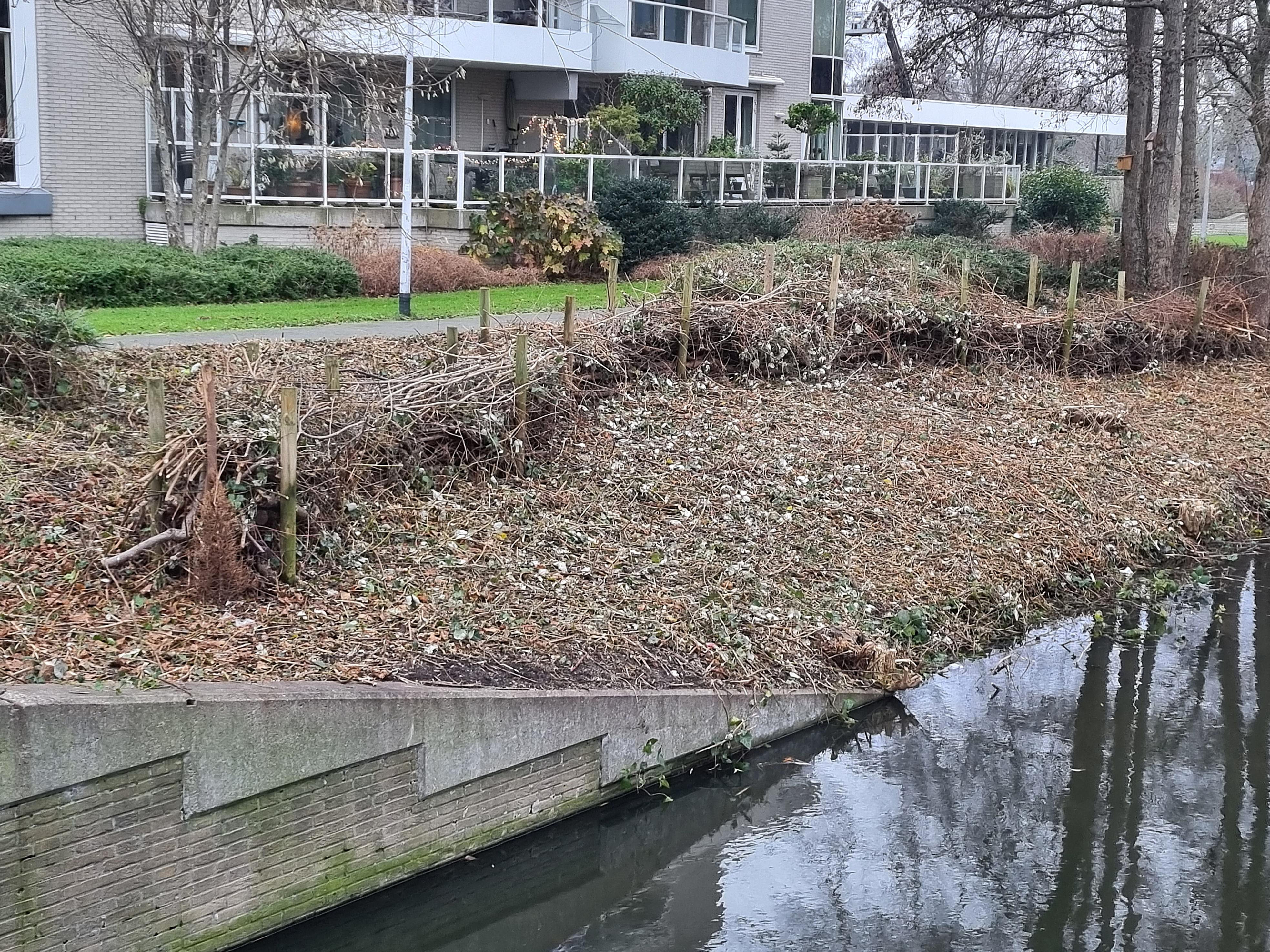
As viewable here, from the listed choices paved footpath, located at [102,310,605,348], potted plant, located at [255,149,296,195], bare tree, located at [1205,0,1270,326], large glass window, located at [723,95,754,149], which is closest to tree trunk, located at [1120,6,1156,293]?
bare tree, located at [1205,0,1270,326]

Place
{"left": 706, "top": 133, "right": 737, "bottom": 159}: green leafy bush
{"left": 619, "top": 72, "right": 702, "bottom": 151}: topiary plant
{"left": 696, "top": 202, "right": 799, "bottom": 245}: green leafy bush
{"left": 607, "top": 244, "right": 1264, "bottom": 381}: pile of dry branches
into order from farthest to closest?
{"left": 706, "top": 133, "right": 737, "bottom": 159}: green leafy bush → {"left": 619, "top": 72, "right": 702, "bottom": 151}: topiary plant → {"left": 696, "top": 202, "right": 799, "bottom": 245}: green leafy bush → {"left": 607, "top": 244, "right": 1264, "bottom": 381}: pile of dry branches

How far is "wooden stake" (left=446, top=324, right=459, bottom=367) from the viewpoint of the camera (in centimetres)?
1112

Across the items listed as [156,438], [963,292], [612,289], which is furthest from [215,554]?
[963,292]

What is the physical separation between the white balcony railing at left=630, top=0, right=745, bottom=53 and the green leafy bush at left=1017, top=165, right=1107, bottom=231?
949 cm

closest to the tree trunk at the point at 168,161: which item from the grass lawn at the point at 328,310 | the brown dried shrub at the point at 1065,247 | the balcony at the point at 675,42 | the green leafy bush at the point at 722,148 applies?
the grass lawn at the point at 328,310

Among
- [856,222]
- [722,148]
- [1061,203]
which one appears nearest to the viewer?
[856,222]

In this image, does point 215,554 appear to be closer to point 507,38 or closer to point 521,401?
point 521,401

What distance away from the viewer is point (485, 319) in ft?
40.2

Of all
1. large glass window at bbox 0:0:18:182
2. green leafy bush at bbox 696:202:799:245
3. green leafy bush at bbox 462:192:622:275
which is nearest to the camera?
large glass window at bbox 0:0:18:182

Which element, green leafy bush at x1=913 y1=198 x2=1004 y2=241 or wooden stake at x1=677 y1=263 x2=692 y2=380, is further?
green leafy bush at x1=913 y1=198 x2=1004 y2=241

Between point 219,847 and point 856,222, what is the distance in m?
25.2

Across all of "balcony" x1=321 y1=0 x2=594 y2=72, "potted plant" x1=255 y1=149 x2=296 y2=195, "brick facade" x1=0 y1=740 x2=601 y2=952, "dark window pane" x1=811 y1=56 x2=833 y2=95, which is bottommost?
"brick facade" x1=0 y1=740 x2=601 y2=952

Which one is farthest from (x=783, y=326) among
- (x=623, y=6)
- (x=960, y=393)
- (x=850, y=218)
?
(x=623, y=6)

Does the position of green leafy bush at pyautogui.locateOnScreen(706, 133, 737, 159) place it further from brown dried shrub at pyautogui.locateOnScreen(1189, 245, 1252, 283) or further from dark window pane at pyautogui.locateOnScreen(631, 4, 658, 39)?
brown dried shrub at pyautogui.locateOnScreen(1189, 245, 1252, 283)
